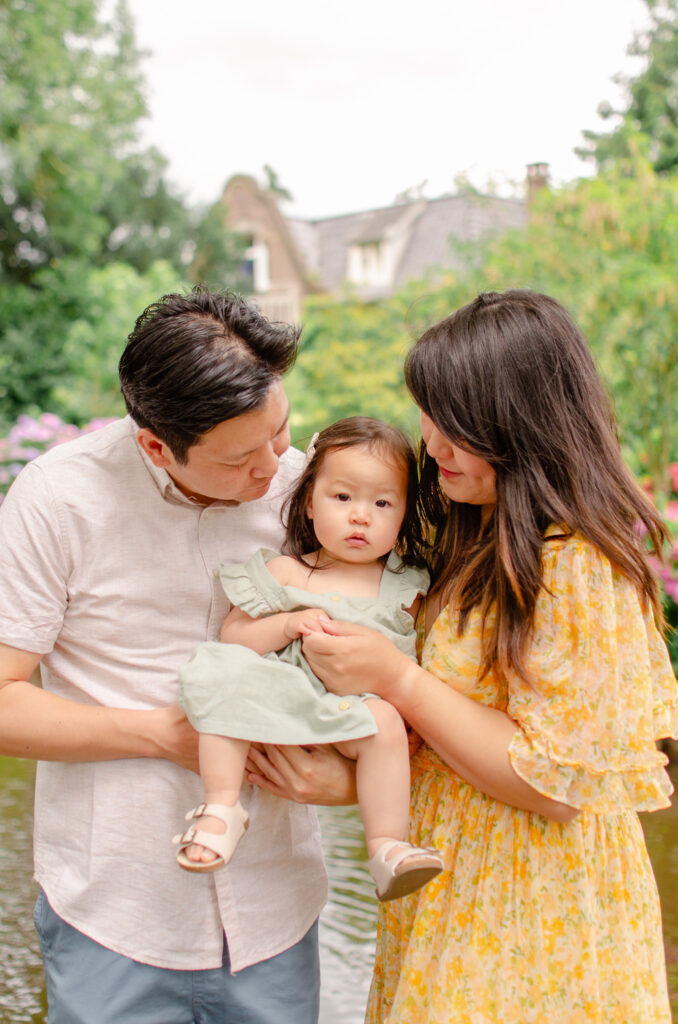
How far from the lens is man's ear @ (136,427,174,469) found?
4.91ft

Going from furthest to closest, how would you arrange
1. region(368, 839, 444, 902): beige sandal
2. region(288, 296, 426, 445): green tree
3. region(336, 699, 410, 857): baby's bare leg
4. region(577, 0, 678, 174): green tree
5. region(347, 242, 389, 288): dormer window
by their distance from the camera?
1. region(347, 242, 389, 288): dormer window
2. region(577, 0, 678, 174): green tree
3. region(288, 296, 426, 445): green tree
4. region(336, 699, 410, 857): baby's bare leg
5. region(368, 839, 444, 902): beige sandal

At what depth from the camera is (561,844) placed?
1.41m

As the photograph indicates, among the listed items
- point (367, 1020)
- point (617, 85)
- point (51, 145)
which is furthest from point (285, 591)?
point (617, 85)

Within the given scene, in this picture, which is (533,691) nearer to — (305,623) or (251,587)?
(305,623)

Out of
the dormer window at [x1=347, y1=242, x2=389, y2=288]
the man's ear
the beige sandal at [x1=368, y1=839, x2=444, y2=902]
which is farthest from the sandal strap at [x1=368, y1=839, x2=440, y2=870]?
the dormer window at [x1=347, y1=242, x2=389, y2=288]

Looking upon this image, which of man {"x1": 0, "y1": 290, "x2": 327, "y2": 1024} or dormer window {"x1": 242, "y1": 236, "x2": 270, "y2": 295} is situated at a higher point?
dormer window {"x1": 242, "y1": 236, "x2": 270, "y2": 295}

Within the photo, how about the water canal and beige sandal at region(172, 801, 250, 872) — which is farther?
the water canal

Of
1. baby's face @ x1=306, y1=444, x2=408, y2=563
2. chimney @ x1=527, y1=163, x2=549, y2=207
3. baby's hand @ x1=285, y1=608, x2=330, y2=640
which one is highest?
chimney @ x1=527, y1=163, x2=549, y2=207

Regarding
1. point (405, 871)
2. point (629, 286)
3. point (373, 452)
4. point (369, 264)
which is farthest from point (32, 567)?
point (369, 264)

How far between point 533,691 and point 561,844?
239 millimetres

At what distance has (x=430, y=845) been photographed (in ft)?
4.89

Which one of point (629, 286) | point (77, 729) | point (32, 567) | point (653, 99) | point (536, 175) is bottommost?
point (77, 729)

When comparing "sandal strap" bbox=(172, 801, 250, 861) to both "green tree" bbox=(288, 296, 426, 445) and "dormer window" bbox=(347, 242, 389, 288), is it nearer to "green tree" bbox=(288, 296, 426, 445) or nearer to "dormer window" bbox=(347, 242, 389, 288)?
"green tree" bbox=(288, 296, 426, 445)

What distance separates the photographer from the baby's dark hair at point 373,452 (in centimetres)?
168
